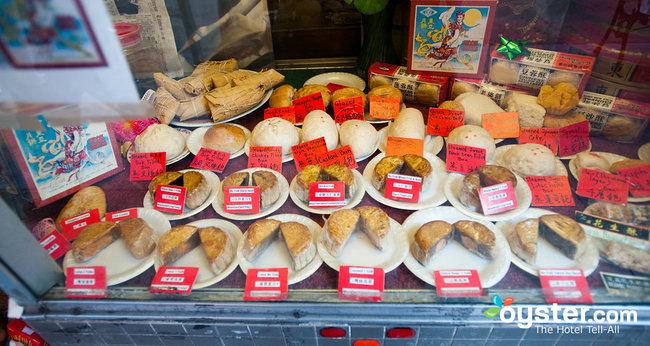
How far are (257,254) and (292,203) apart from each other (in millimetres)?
386

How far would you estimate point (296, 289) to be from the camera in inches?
59.4

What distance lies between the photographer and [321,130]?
2152mm

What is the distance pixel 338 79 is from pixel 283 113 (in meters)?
0.72

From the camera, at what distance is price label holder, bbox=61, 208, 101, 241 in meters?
1.71

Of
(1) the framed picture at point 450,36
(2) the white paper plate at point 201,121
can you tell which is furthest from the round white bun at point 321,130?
(1) the framed picture at point 450,36

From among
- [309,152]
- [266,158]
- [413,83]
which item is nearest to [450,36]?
[413,83]

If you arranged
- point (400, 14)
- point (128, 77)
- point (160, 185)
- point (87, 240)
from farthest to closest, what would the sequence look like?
point (400, 14)
point (160, 185)
point (87, 240)
point (128, 77)

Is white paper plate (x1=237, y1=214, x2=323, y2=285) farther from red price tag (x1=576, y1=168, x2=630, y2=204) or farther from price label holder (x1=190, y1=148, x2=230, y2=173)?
red price tag (x1=576, y1=168, x2=630, y2=204)

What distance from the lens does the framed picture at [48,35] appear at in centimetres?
94

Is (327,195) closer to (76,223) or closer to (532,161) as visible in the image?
(532,161)

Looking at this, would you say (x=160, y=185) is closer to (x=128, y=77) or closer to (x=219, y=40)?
(x=128, y=77)

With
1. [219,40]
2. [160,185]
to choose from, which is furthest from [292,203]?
[219,40]

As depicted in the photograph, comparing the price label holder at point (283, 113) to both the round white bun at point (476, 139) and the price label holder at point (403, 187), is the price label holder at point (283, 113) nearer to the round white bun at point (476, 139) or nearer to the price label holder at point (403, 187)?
the price label holder at point (403, 187)

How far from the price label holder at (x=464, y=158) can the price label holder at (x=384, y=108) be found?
536 millimetres
